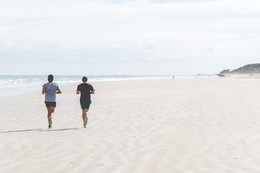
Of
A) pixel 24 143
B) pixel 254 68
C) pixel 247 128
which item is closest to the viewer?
pixel 24 143

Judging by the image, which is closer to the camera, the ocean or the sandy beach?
the sandy beach

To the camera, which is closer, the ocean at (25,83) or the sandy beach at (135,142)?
the sandy beach at (135,142)

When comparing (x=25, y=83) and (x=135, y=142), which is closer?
(x=135, y=142)

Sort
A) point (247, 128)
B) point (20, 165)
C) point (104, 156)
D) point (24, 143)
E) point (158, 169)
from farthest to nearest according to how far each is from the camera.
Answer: point (247, 128)
point (24, 143)
point (104, 156)
point (20, 165)
point (158, 169)

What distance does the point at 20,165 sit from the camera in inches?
247

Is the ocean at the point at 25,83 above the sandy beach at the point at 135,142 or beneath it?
above

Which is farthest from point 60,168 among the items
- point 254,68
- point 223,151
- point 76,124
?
point 254,68

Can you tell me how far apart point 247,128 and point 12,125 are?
7.46 m

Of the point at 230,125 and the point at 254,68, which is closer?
the point at 230,125

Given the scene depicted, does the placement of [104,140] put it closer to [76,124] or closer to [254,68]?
[76,124]

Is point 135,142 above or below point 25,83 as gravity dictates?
below

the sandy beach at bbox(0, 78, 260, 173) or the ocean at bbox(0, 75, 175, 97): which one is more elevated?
the ocean at bbox(0, 75, 175, 97)

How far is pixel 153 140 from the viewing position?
847 centimetres

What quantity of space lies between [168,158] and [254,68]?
6031 inches
